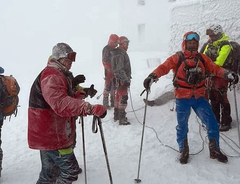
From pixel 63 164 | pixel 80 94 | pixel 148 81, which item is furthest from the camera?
pixel 148 81

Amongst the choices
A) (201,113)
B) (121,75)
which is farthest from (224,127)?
(121,75)

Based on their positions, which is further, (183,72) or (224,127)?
(224,127)

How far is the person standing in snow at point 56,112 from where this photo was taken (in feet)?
9.15

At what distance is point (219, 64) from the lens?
196 inches

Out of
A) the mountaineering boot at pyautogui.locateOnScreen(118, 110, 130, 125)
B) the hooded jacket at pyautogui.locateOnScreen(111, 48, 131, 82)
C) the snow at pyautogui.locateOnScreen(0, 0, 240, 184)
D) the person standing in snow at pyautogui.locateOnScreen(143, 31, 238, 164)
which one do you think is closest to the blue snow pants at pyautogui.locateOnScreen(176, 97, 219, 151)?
the person standing in snow at pyautogui.locateOnScreen(143, 31, 238, 164)

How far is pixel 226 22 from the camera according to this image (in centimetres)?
731

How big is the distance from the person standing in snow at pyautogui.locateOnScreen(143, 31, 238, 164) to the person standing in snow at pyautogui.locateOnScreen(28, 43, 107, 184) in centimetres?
152

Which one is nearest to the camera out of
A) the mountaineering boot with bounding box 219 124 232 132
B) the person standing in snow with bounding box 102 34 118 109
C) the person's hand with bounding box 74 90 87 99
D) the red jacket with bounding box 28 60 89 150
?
→ the red jacket with bounding box 28 60 89 150

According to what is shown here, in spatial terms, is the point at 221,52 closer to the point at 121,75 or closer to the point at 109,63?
the point at 121,75

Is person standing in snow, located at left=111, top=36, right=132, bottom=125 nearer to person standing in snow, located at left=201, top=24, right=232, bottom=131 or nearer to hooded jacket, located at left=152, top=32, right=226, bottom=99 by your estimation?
person standing in snow, located at left=201, top=24, right=232, bottom=131

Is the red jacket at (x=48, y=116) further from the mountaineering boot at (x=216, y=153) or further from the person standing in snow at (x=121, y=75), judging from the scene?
the person standing in snow at (x=121, y=75)

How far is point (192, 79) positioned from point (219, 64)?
132 centimetres

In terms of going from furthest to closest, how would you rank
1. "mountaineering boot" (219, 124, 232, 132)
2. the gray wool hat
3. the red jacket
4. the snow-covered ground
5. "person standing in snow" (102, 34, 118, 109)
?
"person standing in snow" (102, 34, 118, 109)
"mountaineering boot" (219, 124, 232, 132)
the snow-covered ground
the gray wool hat
the red jacket

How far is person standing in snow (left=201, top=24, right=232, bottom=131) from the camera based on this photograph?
4.98 m
